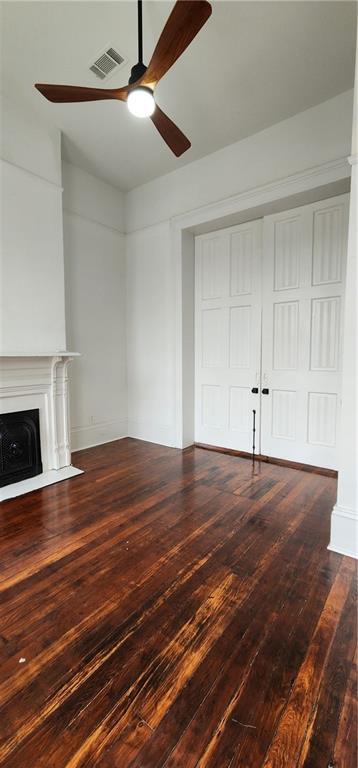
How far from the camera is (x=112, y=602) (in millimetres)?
1637

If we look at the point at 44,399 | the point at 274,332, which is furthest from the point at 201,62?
the point at 44,399

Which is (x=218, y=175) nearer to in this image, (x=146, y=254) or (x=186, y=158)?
(x=186, y=158)

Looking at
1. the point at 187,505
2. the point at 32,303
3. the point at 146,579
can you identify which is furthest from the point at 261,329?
the point at 146,579

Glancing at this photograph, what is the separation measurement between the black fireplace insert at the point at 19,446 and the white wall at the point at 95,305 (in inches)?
31.9

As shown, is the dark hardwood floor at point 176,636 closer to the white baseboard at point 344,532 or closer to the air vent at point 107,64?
the white baseboard at point 344,532

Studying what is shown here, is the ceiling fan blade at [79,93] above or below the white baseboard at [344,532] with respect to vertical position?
above

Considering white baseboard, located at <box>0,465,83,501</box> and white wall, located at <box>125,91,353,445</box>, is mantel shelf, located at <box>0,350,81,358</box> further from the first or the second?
white wall, located at <box>125,91,353,445</box>

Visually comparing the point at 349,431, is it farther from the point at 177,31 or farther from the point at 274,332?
the point at 177,31

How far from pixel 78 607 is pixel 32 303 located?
2.72 metres

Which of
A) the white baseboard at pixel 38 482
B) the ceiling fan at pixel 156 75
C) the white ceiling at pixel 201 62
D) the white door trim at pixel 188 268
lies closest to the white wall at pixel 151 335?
the white door trim at pixel 188 268

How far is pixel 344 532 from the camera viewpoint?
2.01 m

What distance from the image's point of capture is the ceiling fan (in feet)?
5.15

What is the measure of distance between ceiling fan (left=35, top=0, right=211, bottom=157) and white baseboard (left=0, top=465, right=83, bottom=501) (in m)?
3.04

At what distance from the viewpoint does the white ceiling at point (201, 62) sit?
2189mm
